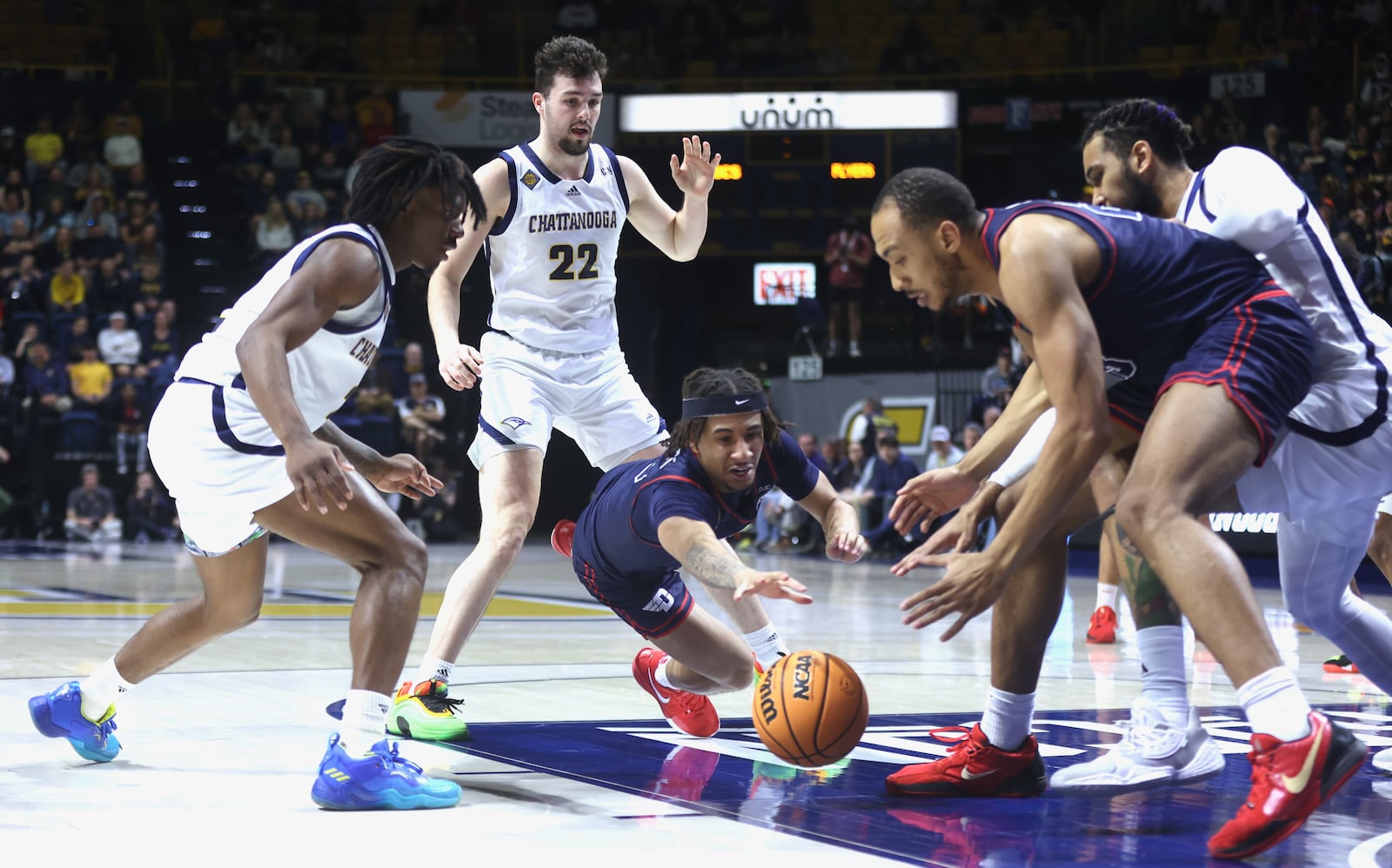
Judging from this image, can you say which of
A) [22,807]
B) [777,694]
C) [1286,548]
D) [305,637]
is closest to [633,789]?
[777,694]

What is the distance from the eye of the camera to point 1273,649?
357 cm

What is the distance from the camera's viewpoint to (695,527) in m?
4.46

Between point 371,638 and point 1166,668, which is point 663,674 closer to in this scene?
point 371,638

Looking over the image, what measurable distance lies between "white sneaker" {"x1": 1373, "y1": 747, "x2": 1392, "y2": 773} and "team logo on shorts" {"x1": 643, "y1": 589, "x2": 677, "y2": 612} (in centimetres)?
218

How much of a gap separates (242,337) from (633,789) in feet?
5.13

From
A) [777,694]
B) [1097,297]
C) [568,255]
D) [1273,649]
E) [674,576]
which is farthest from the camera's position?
[568,255]

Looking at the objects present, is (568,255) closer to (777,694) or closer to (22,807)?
(777,694)

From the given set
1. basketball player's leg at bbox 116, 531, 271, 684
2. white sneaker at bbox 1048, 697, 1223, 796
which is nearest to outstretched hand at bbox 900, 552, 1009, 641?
white sneaker at bbox 1048, 697, 1223, 796

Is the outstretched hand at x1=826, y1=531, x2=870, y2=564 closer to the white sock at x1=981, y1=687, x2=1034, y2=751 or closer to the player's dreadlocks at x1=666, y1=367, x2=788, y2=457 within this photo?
the player's dreadlocks at x1=666, y1=367, x2=788, y2=457

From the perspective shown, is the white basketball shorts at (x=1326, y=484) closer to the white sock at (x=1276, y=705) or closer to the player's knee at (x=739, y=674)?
the white sock at (x=1276, y=705)

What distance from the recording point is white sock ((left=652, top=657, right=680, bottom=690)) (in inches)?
208

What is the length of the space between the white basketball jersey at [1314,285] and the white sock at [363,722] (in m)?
2.45

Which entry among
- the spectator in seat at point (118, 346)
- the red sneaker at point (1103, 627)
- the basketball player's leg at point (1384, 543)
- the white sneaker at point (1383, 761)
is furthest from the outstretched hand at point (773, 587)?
the spectator in seat at point (118, 346)

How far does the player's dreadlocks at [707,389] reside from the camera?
470 centimetres
